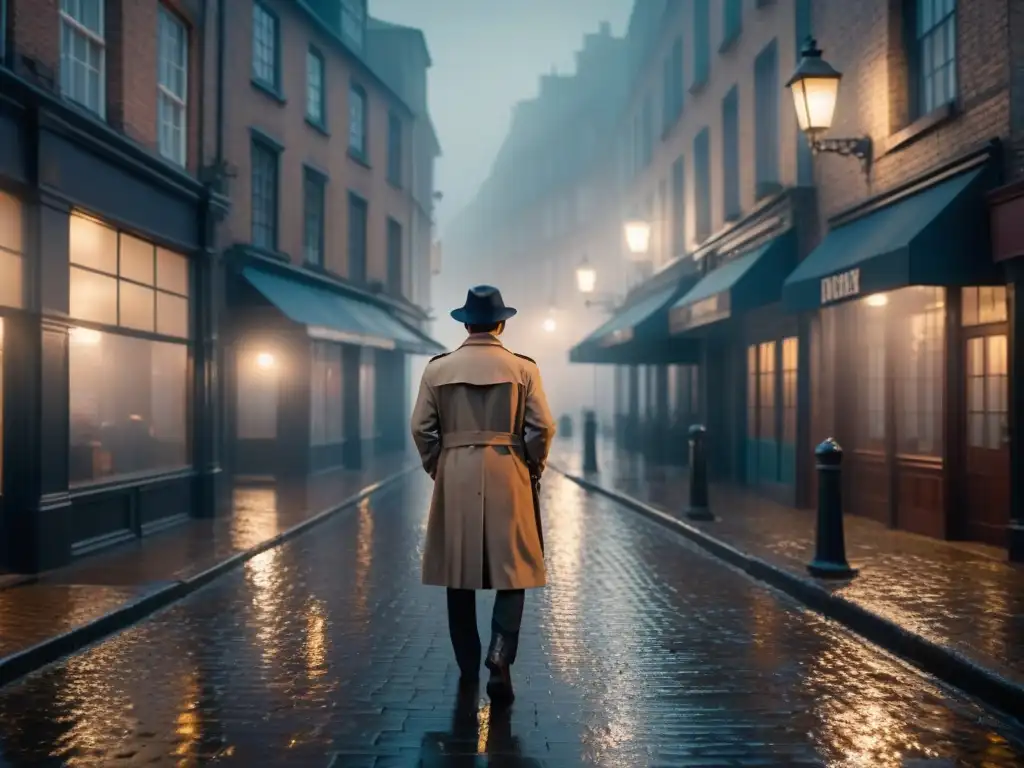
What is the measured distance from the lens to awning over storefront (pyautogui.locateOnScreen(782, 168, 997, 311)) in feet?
30.5

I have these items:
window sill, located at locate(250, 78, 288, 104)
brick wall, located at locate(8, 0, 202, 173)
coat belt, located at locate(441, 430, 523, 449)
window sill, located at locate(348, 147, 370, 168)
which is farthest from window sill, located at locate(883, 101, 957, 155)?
Result: window sill, located at locate(348, 147, 370, 168)

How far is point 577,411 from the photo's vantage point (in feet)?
155

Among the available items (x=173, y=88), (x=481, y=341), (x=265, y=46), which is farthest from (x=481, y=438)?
(x=265, y=46)

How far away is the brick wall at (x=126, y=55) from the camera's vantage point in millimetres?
8688

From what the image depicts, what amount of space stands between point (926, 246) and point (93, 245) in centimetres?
747

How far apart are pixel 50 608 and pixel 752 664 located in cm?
443

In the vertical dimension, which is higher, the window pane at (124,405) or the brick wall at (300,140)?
the brick wall at (300,140)

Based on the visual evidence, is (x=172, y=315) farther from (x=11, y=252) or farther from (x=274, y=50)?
(x=274, y=50)

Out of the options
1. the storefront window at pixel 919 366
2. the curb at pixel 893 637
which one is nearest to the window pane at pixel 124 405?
the curb at pixel 893 637

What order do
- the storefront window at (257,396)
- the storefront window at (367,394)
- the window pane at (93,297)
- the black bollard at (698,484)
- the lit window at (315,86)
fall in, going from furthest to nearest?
the storefront window at (367,394) < the lit window at (315,86) < the storefront window at (257,396) < the black bollard at (698,484) < the window pane at (93,297)

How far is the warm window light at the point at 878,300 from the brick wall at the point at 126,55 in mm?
7863

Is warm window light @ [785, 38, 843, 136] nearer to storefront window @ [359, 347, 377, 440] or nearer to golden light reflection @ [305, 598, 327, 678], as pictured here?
golden light reflection @ [305, 598, 327, 678]

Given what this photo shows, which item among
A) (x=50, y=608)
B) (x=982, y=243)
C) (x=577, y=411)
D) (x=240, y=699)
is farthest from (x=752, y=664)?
(x=577, y=411)

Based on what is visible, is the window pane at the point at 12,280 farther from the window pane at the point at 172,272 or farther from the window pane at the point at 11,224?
the window pane at the point at 172,272
